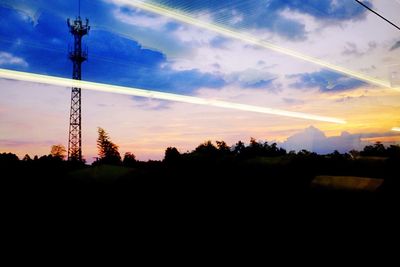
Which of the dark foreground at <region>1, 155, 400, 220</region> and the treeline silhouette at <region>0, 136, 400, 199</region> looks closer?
the dark foreground at <region>1, 155, 400, 220</region>

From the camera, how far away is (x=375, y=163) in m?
34.1

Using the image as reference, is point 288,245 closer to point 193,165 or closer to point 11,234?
point 11,234

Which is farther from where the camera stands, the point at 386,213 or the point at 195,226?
the point at 195,226

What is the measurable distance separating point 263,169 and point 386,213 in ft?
48.5

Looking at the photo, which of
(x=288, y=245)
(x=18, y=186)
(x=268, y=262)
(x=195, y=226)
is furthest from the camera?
(x=18, y=186)

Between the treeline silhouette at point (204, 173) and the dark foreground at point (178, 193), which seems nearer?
the dark foreground at point (178, 193)

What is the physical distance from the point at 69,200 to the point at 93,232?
4653mm

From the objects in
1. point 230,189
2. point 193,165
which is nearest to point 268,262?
point 230,189

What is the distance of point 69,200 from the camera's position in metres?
19.4

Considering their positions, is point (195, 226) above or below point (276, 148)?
below

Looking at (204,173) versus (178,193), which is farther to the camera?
(204,173)

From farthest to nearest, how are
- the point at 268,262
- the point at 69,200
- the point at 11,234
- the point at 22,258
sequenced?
the point at 69,200
the point at 11,234
the point at 22,258
the point at 268,262

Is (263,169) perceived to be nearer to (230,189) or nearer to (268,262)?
(230,189)

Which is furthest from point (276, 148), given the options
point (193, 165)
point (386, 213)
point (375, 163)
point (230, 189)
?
point (386, 213)
